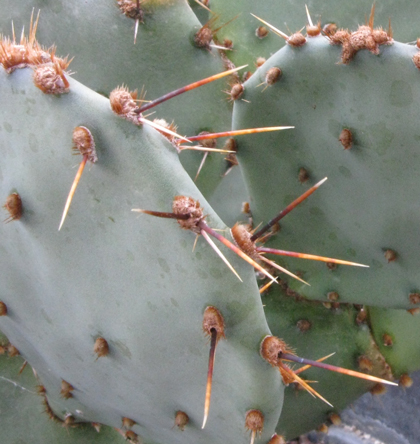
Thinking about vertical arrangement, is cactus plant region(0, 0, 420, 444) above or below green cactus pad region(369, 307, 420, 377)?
above

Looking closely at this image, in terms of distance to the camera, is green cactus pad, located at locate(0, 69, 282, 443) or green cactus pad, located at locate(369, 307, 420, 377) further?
green cactus pad, located at locate(369, 307, 420, 377)

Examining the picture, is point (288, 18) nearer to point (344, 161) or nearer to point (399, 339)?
point (344, 161)

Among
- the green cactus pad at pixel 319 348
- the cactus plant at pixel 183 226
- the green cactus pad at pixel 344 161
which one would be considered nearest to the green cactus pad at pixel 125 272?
the cactus plant at pixel 183 226

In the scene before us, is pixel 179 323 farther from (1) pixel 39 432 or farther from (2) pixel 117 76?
(1) pixel 39 432

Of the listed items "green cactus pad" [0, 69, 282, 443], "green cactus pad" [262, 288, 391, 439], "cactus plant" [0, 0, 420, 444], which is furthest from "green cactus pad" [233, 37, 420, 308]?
"green cactus pad" [0, 69, 282, 443]

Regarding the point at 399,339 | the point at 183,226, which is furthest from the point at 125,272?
the point at 399,339

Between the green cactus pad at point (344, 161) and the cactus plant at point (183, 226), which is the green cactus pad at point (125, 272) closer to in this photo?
the cactus plant at point (183, 226)

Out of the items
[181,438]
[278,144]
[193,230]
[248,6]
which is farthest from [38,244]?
[248,6]

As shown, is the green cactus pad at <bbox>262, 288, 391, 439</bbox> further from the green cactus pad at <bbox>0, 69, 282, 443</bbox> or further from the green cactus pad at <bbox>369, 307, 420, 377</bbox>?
the green cactus pad at <bbox>0, 69, 282, 443</bbox>
